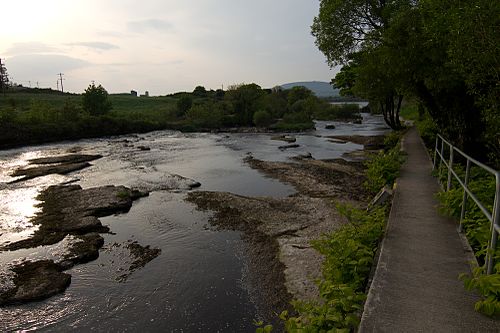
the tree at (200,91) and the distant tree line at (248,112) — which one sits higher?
the tree at (200,91)

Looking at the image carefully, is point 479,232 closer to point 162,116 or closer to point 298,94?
point 162,116

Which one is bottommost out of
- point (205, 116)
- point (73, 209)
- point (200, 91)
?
point (73, 209)

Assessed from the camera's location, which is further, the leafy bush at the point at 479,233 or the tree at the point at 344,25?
the tree at the point at 344,25

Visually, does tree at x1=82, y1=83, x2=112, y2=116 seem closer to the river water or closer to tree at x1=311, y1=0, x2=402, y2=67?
the river water

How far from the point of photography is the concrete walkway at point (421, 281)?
4.96 metres

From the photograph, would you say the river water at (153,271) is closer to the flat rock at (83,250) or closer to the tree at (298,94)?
the flat rock at (83,250)

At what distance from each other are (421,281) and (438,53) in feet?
36.0

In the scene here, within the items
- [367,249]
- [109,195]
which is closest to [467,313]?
[367,249]

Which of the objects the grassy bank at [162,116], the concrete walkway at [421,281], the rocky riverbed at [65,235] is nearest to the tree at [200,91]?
the grassy bank at [162,116]

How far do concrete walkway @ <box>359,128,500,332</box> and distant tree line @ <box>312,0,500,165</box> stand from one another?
3816 millimetres

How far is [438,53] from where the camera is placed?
45.4 ft

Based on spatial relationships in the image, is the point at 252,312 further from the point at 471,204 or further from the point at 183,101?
the point at 183,101

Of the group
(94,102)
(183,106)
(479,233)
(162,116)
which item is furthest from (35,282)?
(183,106)

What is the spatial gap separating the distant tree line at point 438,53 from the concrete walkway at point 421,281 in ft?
12.5
